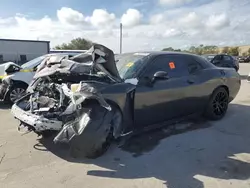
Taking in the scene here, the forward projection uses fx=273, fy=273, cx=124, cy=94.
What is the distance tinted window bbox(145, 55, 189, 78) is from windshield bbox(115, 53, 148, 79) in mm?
215

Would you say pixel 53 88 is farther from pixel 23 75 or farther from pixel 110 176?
pixel 23 75

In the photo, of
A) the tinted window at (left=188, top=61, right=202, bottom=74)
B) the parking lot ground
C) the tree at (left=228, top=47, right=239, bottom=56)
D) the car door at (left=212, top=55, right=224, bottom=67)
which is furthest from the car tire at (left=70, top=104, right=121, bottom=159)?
the tree at (left=228, top=47, right=239, bottom=56)

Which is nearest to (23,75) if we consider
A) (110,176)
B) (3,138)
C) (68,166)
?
(3,138)

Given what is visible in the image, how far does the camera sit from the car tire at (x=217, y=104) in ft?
19.8

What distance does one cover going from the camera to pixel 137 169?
381 cm

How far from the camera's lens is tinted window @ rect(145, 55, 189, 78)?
16.3ft

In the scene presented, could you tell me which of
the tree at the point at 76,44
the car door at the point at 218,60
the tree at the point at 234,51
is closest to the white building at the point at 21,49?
the car door at the point at 218,60

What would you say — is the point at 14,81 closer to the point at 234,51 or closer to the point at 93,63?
the point at 93,63

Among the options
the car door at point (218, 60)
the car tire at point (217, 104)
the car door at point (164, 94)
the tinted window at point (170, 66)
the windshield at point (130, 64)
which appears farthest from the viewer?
the car door at point (218, 60)

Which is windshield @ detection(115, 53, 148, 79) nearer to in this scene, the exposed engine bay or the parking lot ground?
the exposed engine bay

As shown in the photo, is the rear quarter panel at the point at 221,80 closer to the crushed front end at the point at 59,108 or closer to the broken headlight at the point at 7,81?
the crushed front end at the point at 59,108

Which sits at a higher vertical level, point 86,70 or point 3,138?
point 86,70

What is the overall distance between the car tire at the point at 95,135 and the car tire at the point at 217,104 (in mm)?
2832

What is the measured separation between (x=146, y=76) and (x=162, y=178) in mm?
1875
